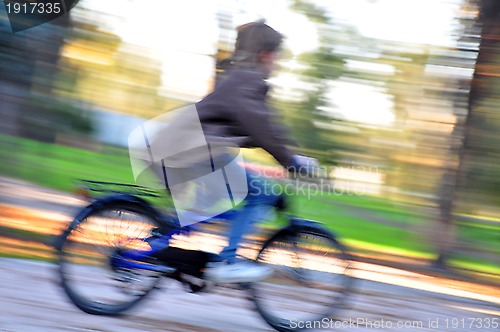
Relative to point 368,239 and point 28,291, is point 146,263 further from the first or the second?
point 368,239

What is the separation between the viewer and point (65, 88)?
7062 millimetres

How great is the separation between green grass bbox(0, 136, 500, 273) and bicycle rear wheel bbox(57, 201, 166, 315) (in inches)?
26.0

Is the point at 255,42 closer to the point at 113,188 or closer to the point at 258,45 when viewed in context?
the point at 258,45

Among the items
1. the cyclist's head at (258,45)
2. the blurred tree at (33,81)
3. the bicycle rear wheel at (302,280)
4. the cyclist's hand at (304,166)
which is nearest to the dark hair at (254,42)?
the cyclist's head at (258,45)

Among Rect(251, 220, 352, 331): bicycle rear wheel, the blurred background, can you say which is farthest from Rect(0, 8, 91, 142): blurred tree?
Rect(251, 220, 352, 331): bicycle rear wheel

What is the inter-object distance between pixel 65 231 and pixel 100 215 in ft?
0.75

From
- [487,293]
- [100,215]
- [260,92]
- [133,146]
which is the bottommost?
[487,293]

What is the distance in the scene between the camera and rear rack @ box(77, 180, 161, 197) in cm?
389

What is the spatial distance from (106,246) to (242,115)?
111cm

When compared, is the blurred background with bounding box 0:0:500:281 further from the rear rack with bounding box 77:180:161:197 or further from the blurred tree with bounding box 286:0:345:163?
the rear rack with bounding box 77:180:161:197

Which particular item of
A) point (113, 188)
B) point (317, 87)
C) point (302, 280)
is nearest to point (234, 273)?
point (302, 280)

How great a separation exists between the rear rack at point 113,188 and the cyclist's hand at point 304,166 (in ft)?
2.67

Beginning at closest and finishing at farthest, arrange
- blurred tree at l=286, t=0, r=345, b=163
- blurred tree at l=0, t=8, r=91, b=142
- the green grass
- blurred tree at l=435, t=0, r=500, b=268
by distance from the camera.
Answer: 1. blurred tree at l=0, t=8, r=91, b=142
2. the green grass
3. blurred tree at l=435, t=0, r=500, b=268
4. blurred tree at l=286, t=0, r=345, b=163

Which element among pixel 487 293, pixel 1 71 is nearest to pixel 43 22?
pixel 1 71
